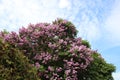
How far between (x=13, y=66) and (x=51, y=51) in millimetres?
13602

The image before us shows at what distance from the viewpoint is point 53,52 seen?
2475 cm

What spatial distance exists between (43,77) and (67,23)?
5.02 meters

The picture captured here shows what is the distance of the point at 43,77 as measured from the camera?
2402 cm

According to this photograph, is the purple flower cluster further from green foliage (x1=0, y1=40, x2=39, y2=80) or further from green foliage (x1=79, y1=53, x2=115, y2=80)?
green foliage (x1=0, y1=40, x2=39, y2=80)

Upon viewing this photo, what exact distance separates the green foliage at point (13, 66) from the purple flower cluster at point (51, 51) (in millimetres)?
12070

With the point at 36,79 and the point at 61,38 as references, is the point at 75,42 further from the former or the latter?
the point at 36,79

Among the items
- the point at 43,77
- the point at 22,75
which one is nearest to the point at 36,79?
the point at 22,75

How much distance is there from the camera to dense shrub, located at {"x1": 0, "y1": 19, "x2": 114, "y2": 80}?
947 inches

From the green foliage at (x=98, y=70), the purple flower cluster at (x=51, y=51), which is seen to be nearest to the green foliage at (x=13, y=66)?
the purple flower cluster at (x=51, y=51)

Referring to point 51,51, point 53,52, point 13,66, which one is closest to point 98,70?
point 53,52

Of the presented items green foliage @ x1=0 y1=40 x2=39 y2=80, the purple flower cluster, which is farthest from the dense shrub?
green foliage @ x1=0 y1=40 x2=39 y2=80

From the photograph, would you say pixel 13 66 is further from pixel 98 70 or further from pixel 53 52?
pixel 98 70

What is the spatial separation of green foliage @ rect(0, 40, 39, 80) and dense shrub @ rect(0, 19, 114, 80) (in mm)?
12130

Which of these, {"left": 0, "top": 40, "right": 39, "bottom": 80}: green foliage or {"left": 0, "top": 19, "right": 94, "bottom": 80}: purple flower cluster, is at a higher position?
{"left": 0, "top": 19, "right": 94, "bottom": 80}: purple flower cluster
